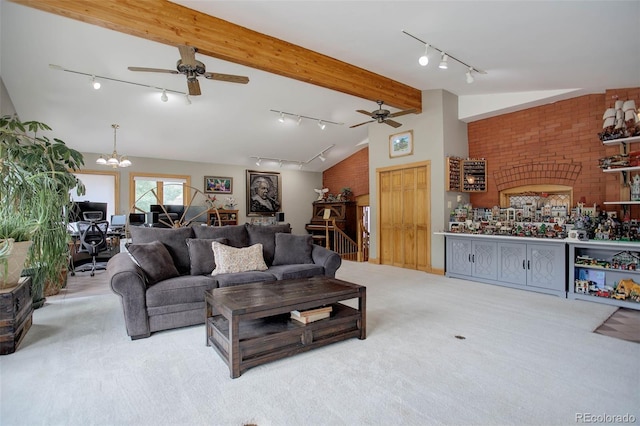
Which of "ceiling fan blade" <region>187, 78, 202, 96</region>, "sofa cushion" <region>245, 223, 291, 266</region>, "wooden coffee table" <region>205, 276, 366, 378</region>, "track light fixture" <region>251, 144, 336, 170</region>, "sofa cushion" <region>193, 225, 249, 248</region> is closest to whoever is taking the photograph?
"wooden coffee table" <region>205, 276, 366, 378</region>

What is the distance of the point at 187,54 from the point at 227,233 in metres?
2.16

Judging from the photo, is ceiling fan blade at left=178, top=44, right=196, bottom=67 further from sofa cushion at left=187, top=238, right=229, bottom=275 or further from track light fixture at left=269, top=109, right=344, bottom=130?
track light fixture at left=269, top=109, right=344, bottom=130

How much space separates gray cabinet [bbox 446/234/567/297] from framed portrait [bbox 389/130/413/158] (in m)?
1.99

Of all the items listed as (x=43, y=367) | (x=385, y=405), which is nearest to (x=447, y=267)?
(x=385, y=405)

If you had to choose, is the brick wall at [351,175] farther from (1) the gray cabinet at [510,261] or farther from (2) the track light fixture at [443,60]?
(2) the track light fixture at [443,60]

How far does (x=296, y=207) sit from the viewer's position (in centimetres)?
1115

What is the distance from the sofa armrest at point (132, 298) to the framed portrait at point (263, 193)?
7.21m

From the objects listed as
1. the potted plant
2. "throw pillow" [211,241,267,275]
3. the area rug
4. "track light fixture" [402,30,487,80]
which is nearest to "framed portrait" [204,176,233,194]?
"throw pillow" [211,241,267,275]

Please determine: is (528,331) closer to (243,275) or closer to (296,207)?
(243,275)

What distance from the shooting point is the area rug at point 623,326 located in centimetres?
310

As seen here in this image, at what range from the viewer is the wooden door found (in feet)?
21.0

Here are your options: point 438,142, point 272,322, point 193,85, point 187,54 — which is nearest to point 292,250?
point 272,322

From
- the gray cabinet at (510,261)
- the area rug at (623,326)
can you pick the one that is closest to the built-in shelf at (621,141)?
the gray cabinet at (510,261)

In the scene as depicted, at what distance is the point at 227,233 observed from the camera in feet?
14.3
